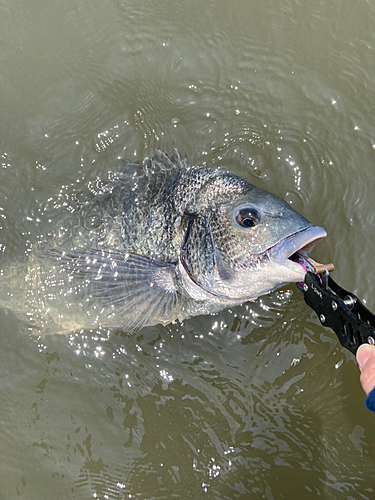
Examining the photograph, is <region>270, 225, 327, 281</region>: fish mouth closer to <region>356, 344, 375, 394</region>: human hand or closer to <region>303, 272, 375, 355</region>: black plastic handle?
<region>303, 272, 375, 355</region>: black plastic handle

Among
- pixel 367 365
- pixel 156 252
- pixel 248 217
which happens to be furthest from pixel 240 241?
pixel 367 365

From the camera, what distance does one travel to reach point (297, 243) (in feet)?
8.14

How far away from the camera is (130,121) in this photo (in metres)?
4.01

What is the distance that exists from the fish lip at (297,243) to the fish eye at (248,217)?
0.24 m

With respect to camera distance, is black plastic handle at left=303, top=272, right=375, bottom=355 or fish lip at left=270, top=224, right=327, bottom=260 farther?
fish lip at left=270, top=224, right=327, bottom=260

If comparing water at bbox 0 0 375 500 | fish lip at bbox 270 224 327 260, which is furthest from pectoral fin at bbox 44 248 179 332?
fish lip at bbox 270 224 327 260

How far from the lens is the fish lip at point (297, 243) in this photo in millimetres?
2432

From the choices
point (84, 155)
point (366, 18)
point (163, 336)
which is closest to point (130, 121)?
point (84, 155)

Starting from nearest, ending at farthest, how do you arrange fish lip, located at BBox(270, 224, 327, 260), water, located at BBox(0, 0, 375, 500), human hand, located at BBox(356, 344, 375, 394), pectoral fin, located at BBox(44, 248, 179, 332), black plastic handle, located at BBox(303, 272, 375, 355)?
1. human hand, located at BBox(356, 344, 375, 394)
2. black plastic handle, located at BBox(303, 272, 375, 355)
3. fish lip, located at BBox(270, 224, 327, 260)
4. pectoral fin, located at BBox(44, 248, 179, 332)
5. water, located at BBox(0, 0, 375, 500)

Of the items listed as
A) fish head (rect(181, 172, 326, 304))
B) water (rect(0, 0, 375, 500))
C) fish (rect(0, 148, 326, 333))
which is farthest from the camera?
water (rect(0, 0, 375, 500))

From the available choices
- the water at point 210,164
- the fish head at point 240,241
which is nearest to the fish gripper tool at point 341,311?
the fish head at point 240,241

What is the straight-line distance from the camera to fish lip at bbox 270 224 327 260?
243 cm

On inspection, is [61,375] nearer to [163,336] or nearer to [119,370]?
[119,370]

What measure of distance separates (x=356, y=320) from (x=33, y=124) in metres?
3.59
